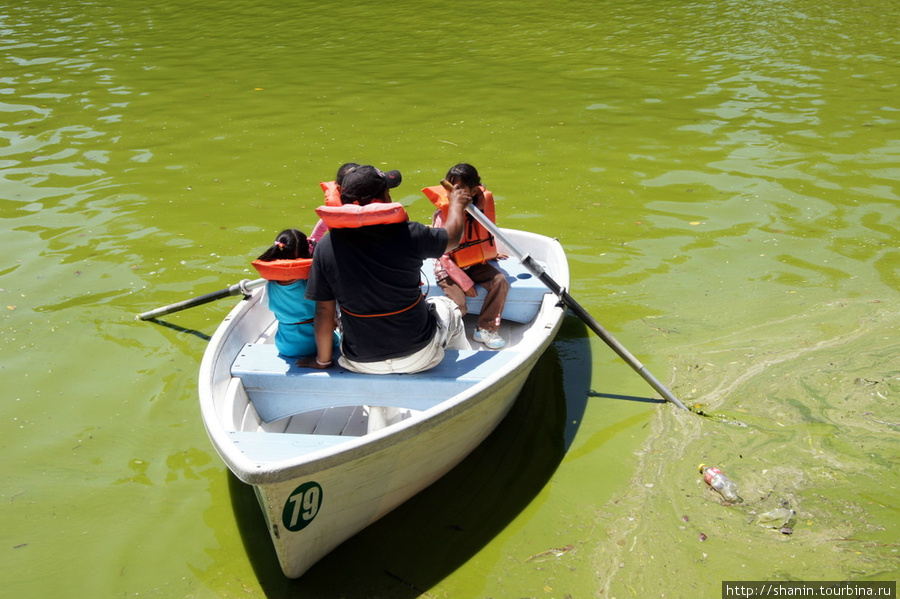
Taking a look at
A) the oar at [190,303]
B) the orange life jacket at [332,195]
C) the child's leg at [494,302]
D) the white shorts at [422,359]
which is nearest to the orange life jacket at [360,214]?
the orange life jacket at [332,195]

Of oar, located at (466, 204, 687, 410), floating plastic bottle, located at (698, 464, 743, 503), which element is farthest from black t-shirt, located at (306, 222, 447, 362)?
floating plastic bottle, located at (698, 464, 743, 503)

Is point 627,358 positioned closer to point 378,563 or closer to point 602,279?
point 602,279

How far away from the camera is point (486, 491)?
436 cm

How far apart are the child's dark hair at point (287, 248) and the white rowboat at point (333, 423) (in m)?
0.60

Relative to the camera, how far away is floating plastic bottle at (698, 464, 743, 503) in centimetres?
417

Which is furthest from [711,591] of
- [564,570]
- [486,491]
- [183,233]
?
[183,233]

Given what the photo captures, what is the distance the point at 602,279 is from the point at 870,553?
3288 mm

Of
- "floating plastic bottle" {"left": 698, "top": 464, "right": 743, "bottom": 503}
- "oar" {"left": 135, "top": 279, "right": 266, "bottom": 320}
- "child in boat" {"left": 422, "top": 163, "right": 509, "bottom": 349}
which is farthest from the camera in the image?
"oar" {"left": 135, "top": 279, "right": 266, "bottom": 320}

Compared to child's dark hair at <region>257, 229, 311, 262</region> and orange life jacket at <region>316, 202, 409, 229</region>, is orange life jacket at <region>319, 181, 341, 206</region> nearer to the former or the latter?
child's dark hair at <region>257, 229, 311, 262</region>

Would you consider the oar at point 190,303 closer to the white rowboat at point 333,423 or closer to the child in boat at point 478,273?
the white rowboat at point 333,423

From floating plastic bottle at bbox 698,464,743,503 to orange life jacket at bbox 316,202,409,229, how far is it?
2.22m

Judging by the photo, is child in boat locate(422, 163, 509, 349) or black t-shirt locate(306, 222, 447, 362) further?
child in boat locate(422, 163, 509, 349)

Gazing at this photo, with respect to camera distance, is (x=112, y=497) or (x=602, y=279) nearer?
(x=112, y=497)

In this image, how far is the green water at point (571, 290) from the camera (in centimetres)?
394
